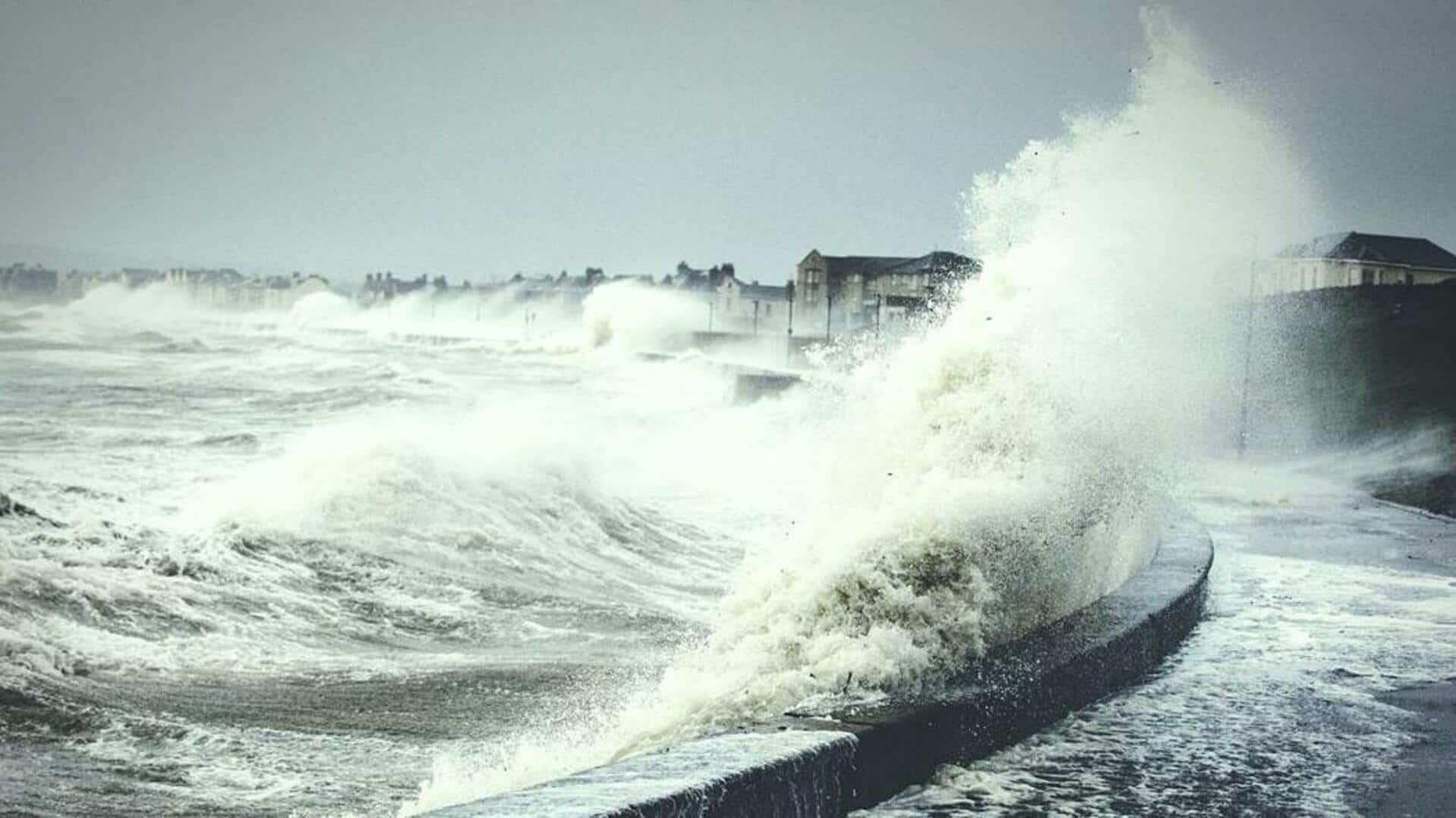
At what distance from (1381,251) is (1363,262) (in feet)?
5.72

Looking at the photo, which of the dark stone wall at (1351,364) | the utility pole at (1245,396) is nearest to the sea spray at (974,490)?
the utility pole at (1245,396)

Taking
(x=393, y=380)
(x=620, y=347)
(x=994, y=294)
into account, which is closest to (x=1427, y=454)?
(x=994, y=294)

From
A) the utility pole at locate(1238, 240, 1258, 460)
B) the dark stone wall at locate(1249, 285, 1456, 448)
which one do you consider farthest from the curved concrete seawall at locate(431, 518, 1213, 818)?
the dark stone wall at locate(1249, 285, 1456, 448)

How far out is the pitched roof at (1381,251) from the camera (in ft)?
227

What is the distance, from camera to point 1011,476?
20.5 ft

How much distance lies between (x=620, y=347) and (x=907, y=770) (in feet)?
280

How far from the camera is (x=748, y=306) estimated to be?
13162 cm

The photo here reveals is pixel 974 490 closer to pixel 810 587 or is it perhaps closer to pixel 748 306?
pixel 810 587

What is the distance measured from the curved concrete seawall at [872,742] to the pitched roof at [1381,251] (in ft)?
213

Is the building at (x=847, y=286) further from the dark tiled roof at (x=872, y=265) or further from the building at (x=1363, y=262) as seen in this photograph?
the building at (x=1363, y=262)

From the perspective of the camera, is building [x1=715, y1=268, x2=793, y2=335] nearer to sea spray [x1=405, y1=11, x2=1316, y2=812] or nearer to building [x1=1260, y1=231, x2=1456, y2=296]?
building [x1=1260, y1=231, x2=1456, y2=296]

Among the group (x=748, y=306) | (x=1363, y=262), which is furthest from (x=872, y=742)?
(x=748, y=306)

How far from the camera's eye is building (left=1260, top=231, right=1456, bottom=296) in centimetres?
6675

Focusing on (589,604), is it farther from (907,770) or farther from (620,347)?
(620,347)
